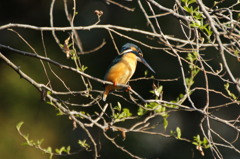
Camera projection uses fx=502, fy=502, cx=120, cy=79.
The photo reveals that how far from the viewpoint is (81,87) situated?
10148 millimetres

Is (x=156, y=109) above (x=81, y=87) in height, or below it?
below

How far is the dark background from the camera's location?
9.52m

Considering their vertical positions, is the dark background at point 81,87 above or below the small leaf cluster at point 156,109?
above

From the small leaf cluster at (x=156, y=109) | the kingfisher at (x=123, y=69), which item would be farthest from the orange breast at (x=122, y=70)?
the small leaf cluster at (x=156, y=109)

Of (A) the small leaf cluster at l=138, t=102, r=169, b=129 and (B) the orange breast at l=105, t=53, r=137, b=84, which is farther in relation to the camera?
(B) the orange breast at l=105, t=53, r=137, b=84

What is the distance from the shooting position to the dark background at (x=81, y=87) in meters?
9.52

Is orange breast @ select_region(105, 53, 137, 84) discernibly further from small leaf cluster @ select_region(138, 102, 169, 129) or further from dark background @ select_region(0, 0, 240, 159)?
dark background @ select_region(0, 0, 240, 159)

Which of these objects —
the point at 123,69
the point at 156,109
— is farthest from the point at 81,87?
the point at 156,109

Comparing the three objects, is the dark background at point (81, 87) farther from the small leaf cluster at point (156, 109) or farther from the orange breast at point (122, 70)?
the small leaf cluster at point (156, 109)

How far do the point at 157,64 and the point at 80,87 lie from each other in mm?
1622

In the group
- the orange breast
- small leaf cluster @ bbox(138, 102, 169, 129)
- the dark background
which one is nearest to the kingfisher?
the orange breast

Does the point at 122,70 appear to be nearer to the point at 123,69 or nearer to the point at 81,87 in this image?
the point at 123,69

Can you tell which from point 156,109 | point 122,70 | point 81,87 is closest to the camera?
point 156,109

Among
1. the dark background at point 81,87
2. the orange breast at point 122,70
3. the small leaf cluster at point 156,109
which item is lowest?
the small leaf cluster at point 156,109
